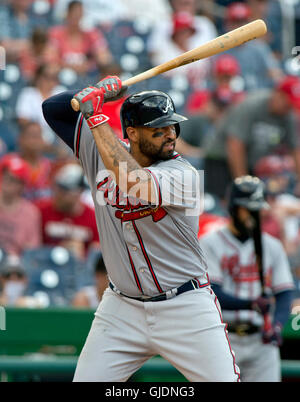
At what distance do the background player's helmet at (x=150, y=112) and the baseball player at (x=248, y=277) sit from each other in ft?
4.89

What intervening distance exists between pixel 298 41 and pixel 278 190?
11.8ft

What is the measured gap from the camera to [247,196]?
16.1ft

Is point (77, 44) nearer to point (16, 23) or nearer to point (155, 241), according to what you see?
point (16, 23)

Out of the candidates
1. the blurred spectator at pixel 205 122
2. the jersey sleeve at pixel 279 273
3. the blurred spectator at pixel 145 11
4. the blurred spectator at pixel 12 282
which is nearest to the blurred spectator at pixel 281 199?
the blurred spectator at pixel 205 122

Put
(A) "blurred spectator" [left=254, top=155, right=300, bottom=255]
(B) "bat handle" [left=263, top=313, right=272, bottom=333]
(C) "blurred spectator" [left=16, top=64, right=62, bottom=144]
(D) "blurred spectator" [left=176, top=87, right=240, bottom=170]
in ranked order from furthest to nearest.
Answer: (D) "blurred spectator" [left=176, top=87, right=240, bottom=170] → (C) "blurred spectator" [left=16, top=64, right=62, bottom=144] → (A) "blurred spectator" [left=254, top=155, right=300, bottom=255] → (B) "bat handle" [left=263, top=313, right=272, bottom=333]

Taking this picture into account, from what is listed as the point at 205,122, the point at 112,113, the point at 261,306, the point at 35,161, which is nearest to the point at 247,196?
the point at 261,306

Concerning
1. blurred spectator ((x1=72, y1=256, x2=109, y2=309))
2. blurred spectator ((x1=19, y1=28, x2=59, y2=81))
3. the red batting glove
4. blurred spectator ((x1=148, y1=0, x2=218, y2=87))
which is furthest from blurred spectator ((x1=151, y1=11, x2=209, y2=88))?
the red batting glove

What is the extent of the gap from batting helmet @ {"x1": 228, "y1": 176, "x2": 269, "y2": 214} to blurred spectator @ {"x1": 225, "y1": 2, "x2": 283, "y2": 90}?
3.76 metres

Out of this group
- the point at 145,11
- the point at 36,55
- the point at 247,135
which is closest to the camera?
the point at 247,135

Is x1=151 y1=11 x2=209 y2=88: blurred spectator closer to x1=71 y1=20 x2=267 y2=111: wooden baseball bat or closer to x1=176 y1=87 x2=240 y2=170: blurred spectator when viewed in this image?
x1=176 y1=87 x2=240 y2=170: blurred spectator

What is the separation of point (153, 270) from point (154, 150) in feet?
1.74

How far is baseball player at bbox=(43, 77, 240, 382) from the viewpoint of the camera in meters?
3.38

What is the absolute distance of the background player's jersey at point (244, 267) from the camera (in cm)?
483

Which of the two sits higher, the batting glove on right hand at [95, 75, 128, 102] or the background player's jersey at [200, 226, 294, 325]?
the batting glove on right hand at [95, 75, 128, 102]
